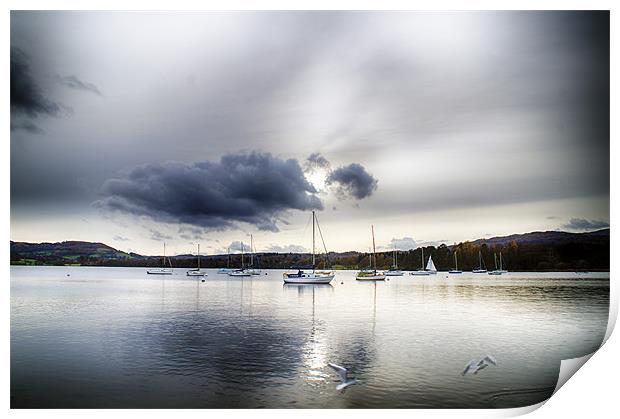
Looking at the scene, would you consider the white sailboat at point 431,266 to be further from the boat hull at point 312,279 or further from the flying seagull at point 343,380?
the flying seagull at point 343,380

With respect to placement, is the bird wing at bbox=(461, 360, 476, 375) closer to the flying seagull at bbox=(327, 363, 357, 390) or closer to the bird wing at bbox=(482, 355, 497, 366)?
the bird wing at bbox=(482, 355, 497, 366)

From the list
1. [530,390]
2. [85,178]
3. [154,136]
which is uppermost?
[154,136]

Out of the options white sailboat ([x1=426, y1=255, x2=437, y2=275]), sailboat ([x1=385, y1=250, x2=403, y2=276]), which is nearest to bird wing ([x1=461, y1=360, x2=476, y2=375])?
white sailboat ([x1=426, y1=255, x2=437, y2=275])

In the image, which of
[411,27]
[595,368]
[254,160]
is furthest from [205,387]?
[254,160]

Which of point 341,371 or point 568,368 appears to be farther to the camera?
point 568,368

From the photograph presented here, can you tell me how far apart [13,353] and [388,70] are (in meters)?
9.82

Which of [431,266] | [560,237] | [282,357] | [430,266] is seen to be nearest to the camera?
[282,357]

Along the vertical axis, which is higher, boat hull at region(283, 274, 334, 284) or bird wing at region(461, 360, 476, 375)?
boat hull at region(283, 274, 334, 284)

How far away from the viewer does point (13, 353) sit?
31.2 feet

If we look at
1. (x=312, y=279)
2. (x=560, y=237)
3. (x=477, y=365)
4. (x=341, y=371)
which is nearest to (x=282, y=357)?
(x=341, y=371)

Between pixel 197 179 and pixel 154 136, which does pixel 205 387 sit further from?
pixel 197 179

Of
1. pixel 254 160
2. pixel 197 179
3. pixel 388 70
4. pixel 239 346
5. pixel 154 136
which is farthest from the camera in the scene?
pixel 197 179
